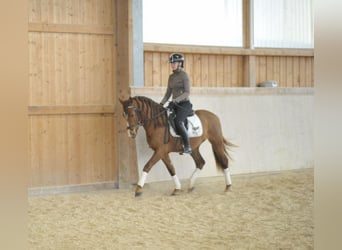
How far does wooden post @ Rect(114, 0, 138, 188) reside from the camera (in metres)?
6.73

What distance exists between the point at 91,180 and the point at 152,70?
5.98 feet

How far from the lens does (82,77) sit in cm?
673

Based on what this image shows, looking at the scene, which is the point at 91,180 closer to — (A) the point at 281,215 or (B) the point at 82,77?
(B) the point at 82,77

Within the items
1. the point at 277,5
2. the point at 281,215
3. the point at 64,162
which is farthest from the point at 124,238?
the point at 277,5

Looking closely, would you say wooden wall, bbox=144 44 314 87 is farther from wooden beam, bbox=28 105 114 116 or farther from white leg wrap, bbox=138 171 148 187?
white leg wrap, bbox=138 171 148 187

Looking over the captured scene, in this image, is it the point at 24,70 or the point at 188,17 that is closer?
the point at 24,70

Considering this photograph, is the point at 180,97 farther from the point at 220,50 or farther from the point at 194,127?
the point at 220,50

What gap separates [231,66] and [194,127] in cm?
217

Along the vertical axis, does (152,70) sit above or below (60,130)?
above

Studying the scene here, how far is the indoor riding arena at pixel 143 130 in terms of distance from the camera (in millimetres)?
4473

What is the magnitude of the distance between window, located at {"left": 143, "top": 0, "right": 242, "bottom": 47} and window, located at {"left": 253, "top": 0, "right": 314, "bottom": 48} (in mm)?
405

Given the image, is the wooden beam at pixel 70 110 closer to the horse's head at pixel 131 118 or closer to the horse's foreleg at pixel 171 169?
the horse's head at pixel 131 118

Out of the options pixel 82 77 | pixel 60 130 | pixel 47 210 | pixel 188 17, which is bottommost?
pixel 47 210

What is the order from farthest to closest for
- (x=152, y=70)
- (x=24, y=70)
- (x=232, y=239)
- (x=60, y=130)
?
(x=152, y=70) → (x=60, y=130) → (x=232, y=239) → (x=24, y=70)
